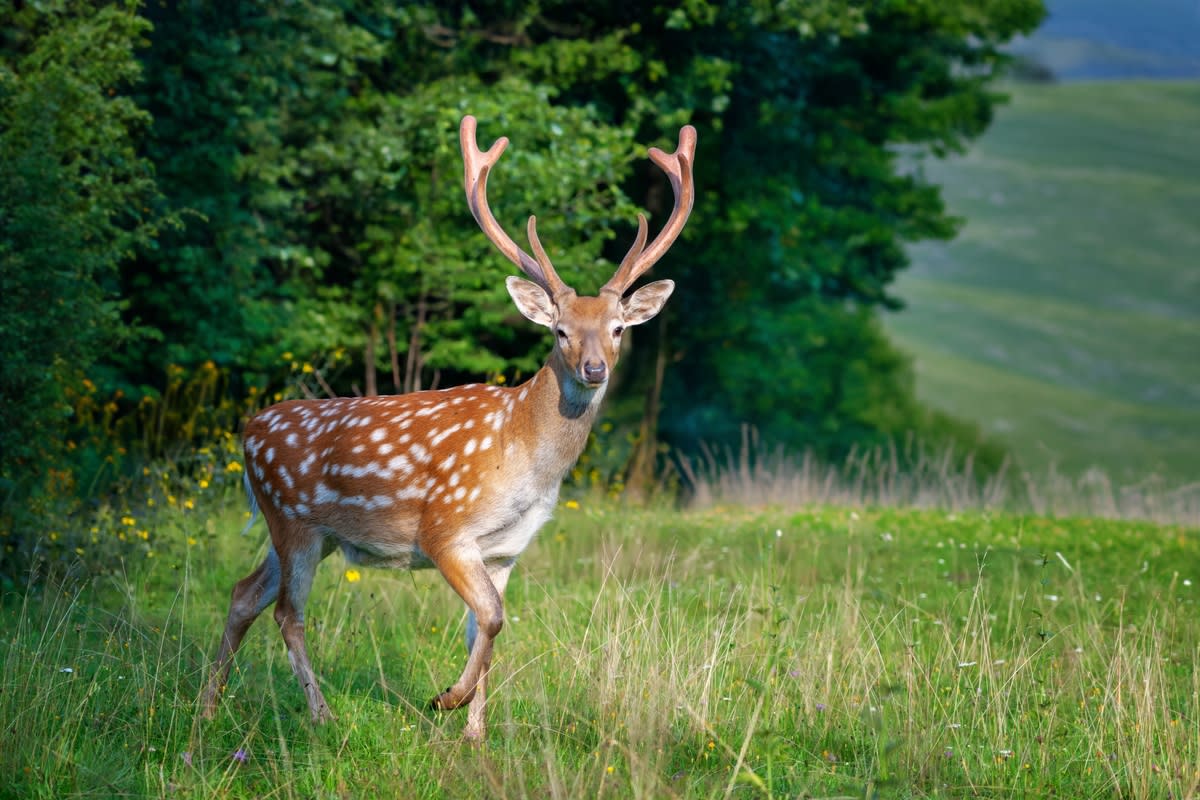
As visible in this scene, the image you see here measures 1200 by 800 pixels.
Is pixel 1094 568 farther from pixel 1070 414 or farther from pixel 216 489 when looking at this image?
pixel 1070 414

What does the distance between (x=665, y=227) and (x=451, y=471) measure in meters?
1.48

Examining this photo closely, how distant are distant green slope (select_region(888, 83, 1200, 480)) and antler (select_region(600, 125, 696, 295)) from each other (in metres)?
35.4

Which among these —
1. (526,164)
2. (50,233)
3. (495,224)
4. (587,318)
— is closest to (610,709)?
(587,318)

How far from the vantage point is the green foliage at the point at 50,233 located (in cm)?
857

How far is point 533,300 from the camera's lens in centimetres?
647

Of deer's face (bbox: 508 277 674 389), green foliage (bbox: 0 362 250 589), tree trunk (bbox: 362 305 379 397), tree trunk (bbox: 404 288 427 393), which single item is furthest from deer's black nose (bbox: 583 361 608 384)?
tree trunk (bbox: 362 305 379 397)

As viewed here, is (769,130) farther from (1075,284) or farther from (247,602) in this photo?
(1075,284)

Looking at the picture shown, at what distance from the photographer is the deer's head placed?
238 inches

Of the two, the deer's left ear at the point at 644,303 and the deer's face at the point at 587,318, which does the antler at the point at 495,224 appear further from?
the deer's left ear at the point at 644,303

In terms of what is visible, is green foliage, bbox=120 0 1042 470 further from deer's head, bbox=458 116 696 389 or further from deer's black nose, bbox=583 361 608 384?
deer's black nose, bbox=583 361 608 384

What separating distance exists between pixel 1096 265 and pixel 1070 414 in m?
19.9

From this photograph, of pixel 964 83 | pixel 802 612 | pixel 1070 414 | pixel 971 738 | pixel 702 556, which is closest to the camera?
pixel 971 738

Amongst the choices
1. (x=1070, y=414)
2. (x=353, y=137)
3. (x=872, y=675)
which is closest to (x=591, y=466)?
(x=353, y=137)

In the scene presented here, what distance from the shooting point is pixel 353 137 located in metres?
13.5
